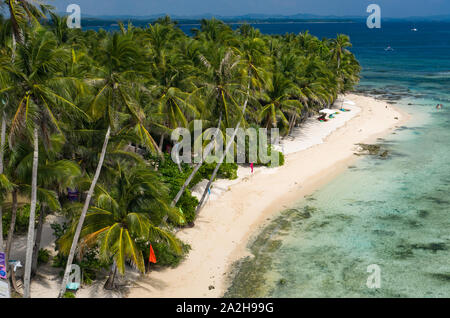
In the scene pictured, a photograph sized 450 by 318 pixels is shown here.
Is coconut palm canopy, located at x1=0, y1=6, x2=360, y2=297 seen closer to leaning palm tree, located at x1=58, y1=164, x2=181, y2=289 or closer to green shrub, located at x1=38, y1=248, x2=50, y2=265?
leaning palm tree, located at x1=58, y1=164, x2=181, y2=289

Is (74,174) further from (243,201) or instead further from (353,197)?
(353,197)

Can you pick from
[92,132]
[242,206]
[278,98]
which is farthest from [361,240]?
[278,98]

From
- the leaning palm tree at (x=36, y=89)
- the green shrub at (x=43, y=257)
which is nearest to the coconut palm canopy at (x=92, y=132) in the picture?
the leaning palm tree at (x=36, y=89)

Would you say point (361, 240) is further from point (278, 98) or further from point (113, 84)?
point (278, 98)

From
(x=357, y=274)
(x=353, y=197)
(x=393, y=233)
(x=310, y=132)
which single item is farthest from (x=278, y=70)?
(x=357, y=274)

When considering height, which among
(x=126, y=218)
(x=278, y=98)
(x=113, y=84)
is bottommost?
(x=126, y=218)

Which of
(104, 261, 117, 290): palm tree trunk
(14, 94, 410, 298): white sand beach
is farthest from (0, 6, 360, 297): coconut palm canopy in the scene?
(14, 94, 410, 298): white sand beach
